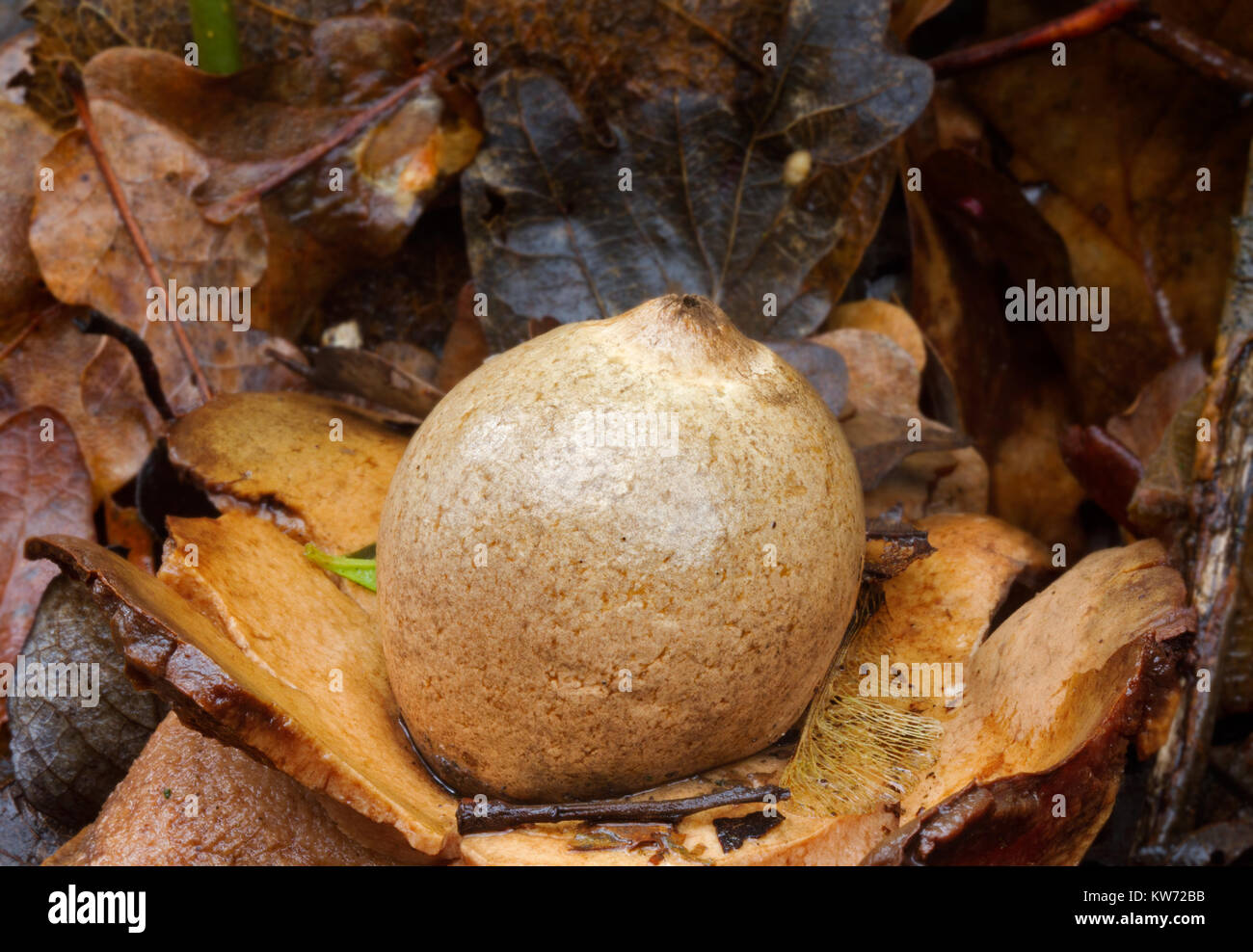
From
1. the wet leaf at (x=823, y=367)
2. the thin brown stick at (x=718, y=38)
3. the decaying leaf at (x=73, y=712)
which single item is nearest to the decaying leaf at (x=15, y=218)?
the decaying leaf at (x=73, y=712)

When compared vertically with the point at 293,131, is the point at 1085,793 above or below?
below

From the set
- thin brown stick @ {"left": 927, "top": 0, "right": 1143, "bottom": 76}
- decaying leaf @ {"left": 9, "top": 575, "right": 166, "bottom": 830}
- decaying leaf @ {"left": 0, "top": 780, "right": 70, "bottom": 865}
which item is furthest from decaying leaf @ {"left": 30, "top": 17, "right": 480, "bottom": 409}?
thin brown stick @ {"left": 927, "top": 0, "right": 1143, "bottom": 76}

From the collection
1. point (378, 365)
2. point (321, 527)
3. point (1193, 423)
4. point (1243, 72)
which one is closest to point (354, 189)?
point (378, 365)

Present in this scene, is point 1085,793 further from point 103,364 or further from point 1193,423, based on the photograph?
point 103,364

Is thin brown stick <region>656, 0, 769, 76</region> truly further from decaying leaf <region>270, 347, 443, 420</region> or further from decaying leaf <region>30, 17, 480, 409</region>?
decaying leaf <region>270, 347, 443, 420</region>

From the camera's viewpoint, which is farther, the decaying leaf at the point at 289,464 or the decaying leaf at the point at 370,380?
the decaying leaf at the point at 370,380

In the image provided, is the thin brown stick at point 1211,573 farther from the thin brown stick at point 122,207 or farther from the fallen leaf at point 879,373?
the thin brown stick at point 122,207
